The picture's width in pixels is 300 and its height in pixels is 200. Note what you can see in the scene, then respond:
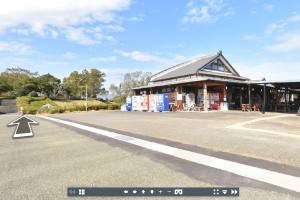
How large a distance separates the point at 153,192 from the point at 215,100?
789 inches

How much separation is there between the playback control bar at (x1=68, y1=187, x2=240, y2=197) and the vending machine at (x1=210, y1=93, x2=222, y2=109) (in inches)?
752

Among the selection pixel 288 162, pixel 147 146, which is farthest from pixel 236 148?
pixel 147 146

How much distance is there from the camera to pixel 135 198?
2730 mm

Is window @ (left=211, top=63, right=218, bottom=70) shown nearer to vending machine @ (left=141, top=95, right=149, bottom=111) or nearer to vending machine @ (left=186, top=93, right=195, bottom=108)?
vending machine @ (left=186, top=93, right=195, bottom=108)

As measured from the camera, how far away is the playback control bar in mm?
2844

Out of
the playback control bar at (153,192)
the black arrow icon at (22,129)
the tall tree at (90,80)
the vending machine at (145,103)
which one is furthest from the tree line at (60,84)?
the playback control bar at (153,192)

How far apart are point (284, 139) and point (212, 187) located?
16.6 feet

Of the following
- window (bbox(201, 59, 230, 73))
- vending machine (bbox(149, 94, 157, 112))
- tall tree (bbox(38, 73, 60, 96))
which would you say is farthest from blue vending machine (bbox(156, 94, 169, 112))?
tall tree (bbox(38, 73, 60, 96))

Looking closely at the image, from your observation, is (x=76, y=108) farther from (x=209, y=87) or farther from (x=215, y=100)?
(x=215, y=100)

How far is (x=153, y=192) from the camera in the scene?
2898 mm

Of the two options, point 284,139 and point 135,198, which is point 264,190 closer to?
point 135,198

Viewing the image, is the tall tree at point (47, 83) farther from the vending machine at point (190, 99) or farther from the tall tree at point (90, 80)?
the vending machine at point (190, 99)

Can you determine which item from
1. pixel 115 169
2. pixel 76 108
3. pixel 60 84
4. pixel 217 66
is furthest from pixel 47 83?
pixel 115 169

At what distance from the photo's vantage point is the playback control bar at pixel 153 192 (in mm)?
2844
